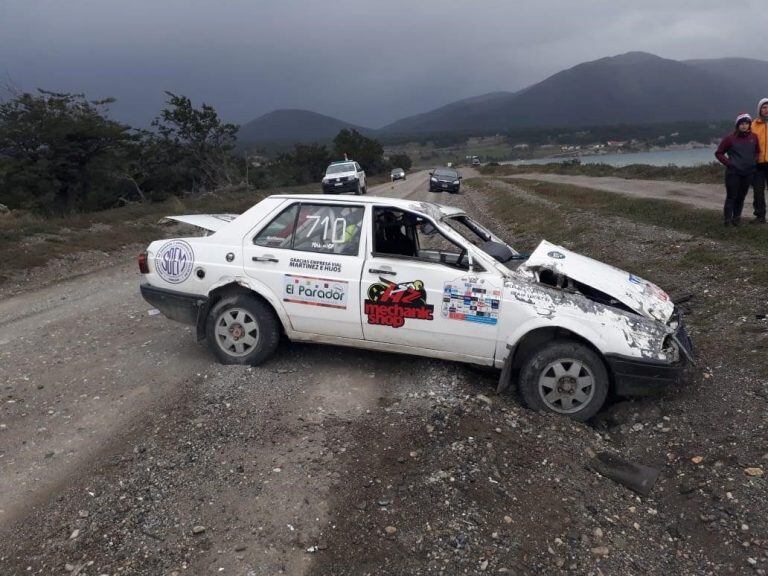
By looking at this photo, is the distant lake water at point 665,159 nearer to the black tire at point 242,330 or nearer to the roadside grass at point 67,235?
the roadside grass at point 67,235

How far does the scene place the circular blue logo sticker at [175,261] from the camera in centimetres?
540

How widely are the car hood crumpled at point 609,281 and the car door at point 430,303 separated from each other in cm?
59

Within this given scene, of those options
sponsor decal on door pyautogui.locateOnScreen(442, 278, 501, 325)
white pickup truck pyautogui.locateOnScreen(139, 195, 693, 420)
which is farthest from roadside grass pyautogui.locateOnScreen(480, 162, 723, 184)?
sponsor decal on door pyautogui.locateOnScreen(442, 278, 501, 325)

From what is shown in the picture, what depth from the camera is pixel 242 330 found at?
17.1 feet

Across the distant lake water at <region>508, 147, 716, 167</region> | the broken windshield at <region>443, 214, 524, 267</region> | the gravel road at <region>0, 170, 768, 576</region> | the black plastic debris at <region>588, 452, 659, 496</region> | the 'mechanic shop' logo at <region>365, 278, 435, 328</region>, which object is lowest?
the black plastic debris at <region>588, 452, 659, 496</region>

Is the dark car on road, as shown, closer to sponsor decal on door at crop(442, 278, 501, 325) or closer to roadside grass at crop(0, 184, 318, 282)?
roadside grass at crop(0, 184, 318, 282)

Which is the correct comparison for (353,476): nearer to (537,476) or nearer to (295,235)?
(537,476)

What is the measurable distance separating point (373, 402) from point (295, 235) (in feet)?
5.83

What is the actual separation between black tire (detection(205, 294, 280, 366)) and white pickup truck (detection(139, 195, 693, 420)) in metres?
0.01

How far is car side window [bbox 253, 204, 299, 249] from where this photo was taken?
205 inches

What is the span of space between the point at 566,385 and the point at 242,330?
2.98m

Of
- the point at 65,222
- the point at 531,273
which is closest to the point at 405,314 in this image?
the point at 531,273

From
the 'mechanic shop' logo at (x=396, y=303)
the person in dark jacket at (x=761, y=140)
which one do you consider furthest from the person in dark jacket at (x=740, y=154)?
the 'mechanic shop' logo at (x=396, y=303)

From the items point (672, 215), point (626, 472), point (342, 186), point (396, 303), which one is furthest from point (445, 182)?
point (626, 472)
